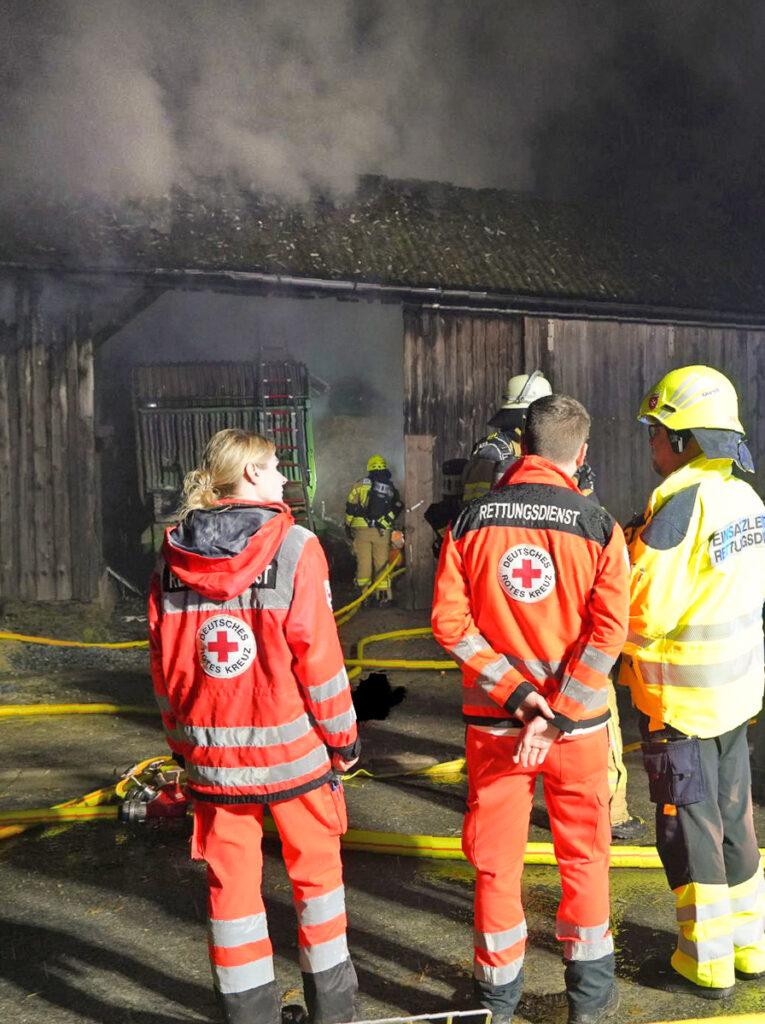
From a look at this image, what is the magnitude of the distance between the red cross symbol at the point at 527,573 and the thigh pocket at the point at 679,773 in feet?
2.38

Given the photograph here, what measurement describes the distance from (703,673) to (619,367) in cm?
1144

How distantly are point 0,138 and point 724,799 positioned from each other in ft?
39.9

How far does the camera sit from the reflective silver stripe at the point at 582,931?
269 centimetres

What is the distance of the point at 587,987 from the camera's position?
271cm

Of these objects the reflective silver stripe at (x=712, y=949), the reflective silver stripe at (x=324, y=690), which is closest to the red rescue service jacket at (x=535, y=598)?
the reflective silver stripe at (x=324, y=690)

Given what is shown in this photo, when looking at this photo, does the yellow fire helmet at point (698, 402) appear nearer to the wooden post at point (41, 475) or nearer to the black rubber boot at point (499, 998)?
A: the black rubber boot at point (499, 998)

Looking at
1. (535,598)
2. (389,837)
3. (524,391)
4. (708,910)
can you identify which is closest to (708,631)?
(535,598)

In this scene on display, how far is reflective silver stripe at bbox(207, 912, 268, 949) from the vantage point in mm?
2545

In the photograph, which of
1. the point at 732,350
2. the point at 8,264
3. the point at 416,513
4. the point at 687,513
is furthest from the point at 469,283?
the point at 687,513

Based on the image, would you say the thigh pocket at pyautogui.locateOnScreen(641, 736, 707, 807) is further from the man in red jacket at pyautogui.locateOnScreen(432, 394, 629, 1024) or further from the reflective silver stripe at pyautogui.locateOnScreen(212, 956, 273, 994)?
the reflective silver stripe at pyautogui.locateOnScreen(212, 956, 273, 994)

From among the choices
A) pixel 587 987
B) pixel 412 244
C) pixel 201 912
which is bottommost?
pixel 201 912

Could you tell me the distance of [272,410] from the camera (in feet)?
46.5

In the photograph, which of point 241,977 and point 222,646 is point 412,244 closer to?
point 222,646

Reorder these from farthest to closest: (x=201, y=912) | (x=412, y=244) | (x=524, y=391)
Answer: (x=412, y=244)
(x=524, y=391)
(x=201, y=912)
